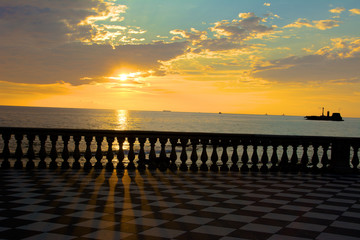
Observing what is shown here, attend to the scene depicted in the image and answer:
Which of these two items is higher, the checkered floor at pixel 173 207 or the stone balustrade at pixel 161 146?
the stone balustrade at pixel 161 146

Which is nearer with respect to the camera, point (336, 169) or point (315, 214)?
point (315, 214)

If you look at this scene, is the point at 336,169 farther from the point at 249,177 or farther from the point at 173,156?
the point at 173,156

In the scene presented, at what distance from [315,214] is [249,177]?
4148mm

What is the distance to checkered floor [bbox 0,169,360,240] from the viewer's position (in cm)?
491

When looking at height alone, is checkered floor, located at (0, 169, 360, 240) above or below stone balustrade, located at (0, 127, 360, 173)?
below

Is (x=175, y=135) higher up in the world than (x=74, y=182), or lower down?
higher up

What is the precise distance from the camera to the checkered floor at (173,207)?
16.1 feet

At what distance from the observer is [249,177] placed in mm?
10258

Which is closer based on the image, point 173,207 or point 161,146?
point 173,207

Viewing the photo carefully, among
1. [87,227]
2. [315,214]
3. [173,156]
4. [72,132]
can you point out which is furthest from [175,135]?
[87,227]

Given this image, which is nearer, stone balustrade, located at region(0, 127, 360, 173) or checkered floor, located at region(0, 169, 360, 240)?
checkered floor, located at region(0, 169, 360, 240)

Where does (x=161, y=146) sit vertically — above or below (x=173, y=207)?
above

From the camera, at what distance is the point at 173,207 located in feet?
20.7

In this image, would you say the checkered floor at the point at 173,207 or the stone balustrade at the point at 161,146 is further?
the stone balustrade at the point at 161,146
